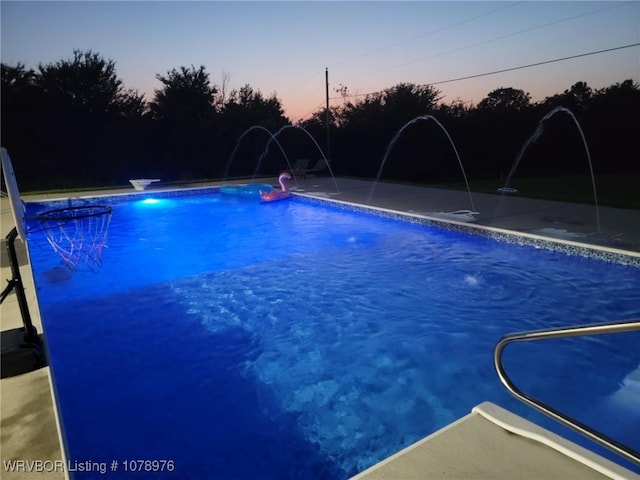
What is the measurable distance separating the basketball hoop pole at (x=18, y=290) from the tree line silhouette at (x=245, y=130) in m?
13.3

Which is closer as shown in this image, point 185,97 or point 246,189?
point 246,189

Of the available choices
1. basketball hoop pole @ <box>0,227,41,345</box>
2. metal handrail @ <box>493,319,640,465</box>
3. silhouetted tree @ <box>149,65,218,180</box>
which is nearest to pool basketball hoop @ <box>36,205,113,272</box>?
basketball hoop pole @ <box>0,227,41,345</box>

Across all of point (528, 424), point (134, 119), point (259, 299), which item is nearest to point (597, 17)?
point (259, 299)

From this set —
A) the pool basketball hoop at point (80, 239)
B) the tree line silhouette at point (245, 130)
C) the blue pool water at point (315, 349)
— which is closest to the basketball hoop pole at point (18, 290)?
the blue pool water at point (315, 349)

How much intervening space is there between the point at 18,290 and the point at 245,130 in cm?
1667

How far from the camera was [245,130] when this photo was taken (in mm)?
18406

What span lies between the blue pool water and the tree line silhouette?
433 inches

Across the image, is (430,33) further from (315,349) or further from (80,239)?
(315,349)

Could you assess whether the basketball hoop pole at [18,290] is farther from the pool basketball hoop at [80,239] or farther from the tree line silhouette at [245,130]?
the tree line silhouette at [245,130]

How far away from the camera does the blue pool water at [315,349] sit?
272 centimetres

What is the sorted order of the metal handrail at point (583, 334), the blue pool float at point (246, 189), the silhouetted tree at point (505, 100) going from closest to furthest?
the metal handrail at point (583, 334) < the blue pool float at point (246, 189) < the silhouetted tree at point (505, 100)

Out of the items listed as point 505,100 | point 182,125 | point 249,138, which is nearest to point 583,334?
point 249,138

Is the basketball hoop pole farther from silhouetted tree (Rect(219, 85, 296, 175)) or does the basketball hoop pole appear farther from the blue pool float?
silhouetted tree (Rect(219, 85, 296, 175))

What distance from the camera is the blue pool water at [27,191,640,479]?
2.72 meters
